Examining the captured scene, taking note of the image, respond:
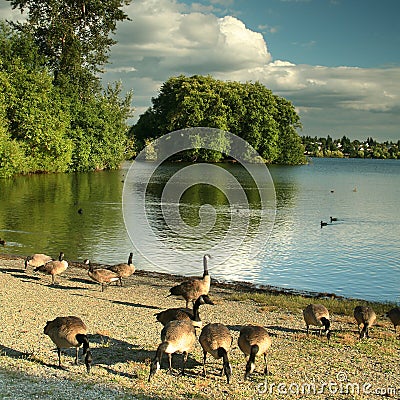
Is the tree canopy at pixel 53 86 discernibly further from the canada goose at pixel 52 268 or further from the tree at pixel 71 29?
the canada goose at pixel 52 268

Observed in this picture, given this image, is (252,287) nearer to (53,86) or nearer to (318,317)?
(318,317)

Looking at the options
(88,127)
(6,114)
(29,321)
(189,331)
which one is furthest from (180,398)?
(88,127)

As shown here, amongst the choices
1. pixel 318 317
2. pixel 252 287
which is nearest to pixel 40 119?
pixel 252 287

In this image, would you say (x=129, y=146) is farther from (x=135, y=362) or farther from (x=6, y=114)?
(x=135, y=362)

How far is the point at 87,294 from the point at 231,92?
90.7 metres

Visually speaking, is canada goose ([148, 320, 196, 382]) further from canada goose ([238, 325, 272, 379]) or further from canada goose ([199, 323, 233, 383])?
canada goose ([238, 325, 272, 379])
